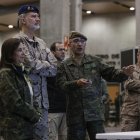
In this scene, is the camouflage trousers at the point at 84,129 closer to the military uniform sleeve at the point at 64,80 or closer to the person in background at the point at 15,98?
the military uniform sleeve at the point at 64,80

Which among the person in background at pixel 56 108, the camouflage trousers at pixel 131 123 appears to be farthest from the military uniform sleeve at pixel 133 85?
the person in background at pixel 56 108

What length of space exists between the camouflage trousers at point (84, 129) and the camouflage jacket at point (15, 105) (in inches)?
48.1

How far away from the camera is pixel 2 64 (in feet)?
14.6

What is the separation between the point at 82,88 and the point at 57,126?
1340 mm

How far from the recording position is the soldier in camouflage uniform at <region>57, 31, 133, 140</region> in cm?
554

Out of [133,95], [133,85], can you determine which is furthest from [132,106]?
[133,85]

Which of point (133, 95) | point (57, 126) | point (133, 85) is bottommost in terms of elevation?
point (57, 126)

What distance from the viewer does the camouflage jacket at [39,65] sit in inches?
188

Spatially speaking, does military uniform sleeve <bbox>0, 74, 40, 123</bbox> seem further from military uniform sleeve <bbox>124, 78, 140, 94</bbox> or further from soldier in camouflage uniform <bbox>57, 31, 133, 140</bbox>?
military uniform sleeve <bbox>124, 78, 140, 94</bbox>

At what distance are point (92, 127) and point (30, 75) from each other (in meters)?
1.16

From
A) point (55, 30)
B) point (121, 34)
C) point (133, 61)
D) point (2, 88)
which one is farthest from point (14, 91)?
point (121, 34)

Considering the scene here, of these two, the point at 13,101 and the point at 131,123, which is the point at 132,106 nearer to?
the point at 131,123

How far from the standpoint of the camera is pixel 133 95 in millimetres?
6523

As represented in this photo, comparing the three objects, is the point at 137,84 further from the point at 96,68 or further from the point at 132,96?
the point at 96,68
